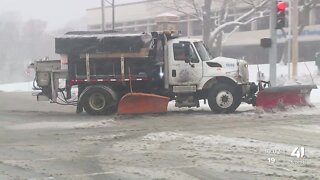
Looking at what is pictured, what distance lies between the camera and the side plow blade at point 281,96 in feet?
53.3

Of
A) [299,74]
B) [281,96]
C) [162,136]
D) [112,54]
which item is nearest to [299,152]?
[162,136]

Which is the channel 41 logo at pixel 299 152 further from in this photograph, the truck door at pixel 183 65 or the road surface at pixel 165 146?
the truck door at pixel 183 65

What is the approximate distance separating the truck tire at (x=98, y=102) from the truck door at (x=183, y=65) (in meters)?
1.93

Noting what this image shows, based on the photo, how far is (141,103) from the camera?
16109mm

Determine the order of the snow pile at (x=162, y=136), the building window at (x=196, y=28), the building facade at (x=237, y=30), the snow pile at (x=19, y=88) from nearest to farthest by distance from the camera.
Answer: the snow pile at (x=162, y=136) → the snow pile at (x=19, y=88) → the building facade at (x=237, y=30) → the building window at (x=196, y=28)

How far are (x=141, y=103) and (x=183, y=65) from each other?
174cm

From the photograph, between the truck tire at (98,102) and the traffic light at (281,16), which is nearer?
the truck tire at (98,102)

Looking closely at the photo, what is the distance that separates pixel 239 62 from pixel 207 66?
98 centimetres

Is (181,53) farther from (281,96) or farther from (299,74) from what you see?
(299,74)

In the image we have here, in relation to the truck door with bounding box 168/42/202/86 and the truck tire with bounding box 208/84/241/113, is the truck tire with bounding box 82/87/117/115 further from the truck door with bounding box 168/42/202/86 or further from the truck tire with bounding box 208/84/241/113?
the truck tire with bounding box 208/84/241/113

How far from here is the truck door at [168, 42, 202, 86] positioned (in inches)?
646

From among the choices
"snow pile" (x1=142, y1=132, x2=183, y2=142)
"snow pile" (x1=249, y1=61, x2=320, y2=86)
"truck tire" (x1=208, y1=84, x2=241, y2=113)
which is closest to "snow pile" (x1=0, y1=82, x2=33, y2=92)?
"snow pile" (x1=249, y1=61, x2=320, y2=86)

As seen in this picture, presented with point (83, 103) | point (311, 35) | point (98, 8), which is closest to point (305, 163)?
point (83, 103)

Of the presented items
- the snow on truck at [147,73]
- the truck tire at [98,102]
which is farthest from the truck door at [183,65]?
the truck tire at [98,102]
